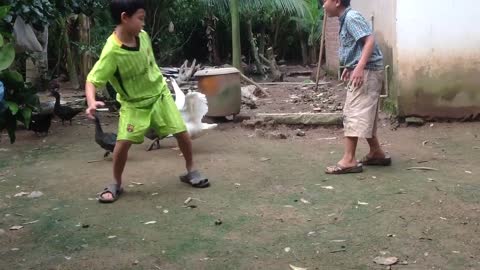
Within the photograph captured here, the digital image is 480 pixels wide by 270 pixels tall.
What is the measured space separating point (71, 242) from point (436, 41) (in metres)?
4.38

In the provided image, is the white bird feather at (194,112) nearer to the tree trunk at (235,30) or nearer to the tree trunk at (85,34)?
the tree trunk at (235,30)

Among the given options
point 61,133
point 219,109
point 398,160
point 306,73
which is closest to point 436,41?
point 398,160

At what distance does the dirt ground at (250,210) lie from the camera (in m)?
3.07

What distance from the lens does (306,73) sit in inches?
515

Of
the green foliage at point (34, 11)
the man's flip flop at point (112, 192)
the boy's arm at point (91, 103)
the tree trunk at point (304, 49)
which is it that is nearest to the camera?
the boy's arm at point (91, 103)

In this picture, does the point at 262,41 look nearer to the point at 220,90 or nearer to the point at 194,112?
the point at 220,90

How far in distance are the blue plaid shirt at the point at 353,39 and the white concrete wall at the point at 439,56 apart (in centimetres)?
174

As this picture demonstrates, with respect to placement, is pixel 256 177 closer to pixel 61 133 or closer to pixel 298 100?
pixel 61 133

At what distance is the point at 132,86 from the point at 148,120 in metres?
0.26

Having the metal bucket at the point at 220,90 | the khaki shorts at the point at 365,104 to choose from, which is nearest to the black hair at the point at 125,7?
the khaki shorts at the point at 365,104

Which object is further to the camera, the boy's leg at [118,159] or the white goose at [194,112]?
the white goose at [194,112]

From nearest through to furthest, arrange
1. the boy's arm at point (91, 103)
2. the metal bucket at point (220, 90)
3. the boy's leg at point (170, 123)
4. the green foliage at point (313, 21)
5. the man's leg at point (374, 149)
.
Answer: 1. the boy's arm at point (91, 103)
2. the boy's leg at point (170, 123)
3. the man's leg at point (374, 149)
4. the metal bucket at point (220, 90)
5. the green foliage at point (313, 21)

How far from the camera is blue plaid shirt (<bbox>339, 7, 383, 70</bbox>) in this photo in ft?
14.5

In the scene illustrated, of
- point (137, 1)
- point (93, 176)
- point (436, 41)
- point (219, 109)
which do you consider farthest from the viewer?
point (219, 109)
